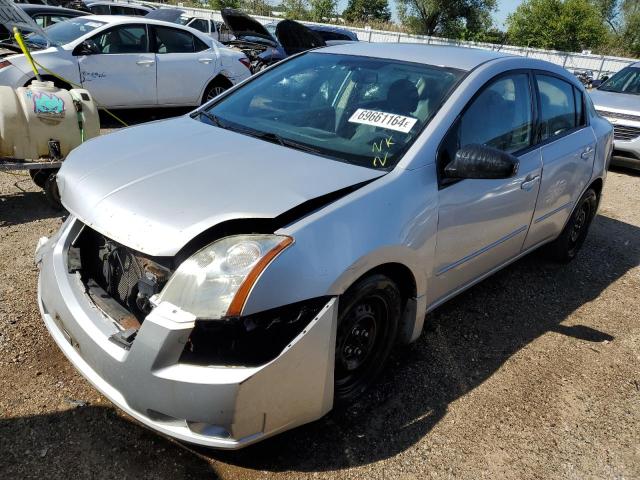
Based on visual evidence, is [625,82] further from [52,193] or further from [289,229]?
[289,229]

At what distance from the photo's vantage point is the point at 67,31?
7543 mm

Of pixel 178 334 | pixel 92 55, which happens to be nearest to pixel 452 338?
pixel 178 334

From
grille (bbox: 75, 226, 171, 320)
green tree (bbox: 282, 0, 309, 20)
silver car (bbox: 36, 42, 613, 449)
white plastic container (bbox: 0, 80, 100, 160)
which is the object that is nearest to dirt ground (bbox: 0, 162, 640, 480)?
silver car (bbox: 36, 42, 613, 449)

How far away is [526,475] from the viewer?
2.44 m

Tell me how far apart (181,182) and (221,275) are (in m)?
0.56

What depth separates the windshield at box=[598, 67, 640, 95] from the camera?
30.7 ft

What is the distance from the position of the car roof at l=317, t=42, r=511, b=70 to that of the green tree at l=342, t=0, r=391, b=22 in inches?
2072

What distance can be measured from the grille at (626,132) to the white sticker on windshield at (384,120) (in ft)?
23.0

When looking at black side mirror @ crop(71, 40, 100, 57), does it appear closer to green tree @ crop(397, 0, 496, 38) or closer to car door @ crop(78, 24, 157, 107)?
car door @ crop(78, 24, 157, 107)

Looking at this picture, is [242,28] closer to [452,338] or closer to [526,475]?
[452,338]

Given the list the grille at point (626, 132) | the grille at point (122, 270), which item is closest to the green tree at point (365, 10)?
the grille at point (626, 132)

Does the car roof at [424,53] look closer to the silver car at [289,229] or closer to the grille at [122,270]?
the silver car at [289,229]

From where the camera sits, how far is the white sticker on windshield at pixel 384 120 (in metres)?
2.80

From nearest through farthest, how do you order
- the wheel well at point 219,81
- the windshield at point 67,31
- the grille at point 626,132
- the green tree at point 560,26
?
the windshield at point 67,31 < the grille at point 626,132 < the wheel well at point 219,81 < the green tree at point 560,26
